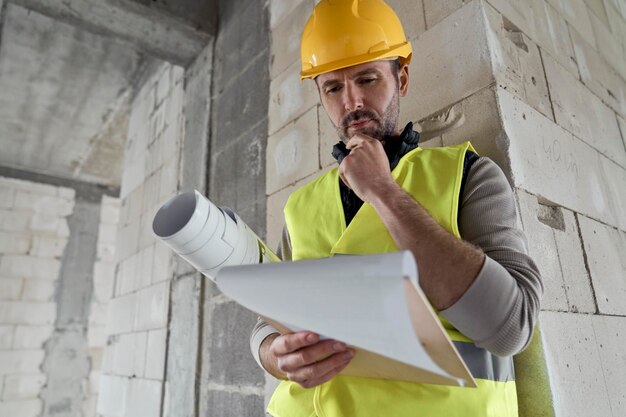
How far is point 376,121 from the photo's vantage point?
3.34 feet

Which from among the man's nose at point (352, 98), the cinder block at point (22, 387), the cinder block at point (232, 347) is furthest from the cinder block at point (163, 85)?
the cinder block at point (22, 387)

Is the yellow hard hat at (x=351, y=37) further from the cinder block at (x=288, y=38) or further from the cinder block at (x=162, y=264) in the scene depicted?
the cinder block at (x=162, y=264)

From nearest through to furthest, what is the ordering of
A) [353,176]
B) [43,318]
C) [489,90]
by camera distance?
[353,176]
[489,90]
[43,318]

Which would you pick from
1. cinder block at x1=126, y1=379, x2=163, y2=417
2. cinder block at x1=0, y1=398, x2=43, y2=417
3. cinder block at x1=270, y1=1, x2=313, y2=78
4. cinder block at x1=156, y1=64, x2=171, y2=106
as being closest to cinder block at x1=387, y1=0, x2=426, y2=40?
cinder block at x1=270, y1=1, x2=313, y2=78

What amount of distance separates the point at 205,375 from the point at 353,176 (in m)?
1.59

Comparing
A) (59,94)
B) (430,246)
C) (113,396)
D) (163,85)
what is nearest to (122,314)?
(113,396)

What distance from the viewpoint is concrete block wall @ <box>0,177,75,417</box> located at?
15.4 feet

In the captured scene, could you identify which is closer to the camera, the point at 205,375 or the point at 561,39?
the point at 561,39

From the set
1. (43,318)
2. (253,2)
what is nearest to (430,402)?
(253,2)

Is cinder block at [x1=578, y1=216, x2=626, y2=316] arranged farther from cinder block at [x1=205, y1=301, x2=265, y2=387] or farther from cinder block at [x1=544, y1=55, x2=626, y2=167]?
cinder block at [x1=205, y1=301, x2=265, y2=387]

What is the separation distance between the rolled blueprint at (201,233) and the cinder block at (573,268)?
33.3 inches

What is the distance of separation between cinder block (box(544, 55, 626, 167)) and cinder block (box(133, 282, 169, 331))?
2.12 meters

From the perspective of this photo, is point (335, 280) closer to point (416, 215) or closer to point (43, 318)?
point (416, 215)

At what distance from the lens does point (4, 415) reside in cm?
462
